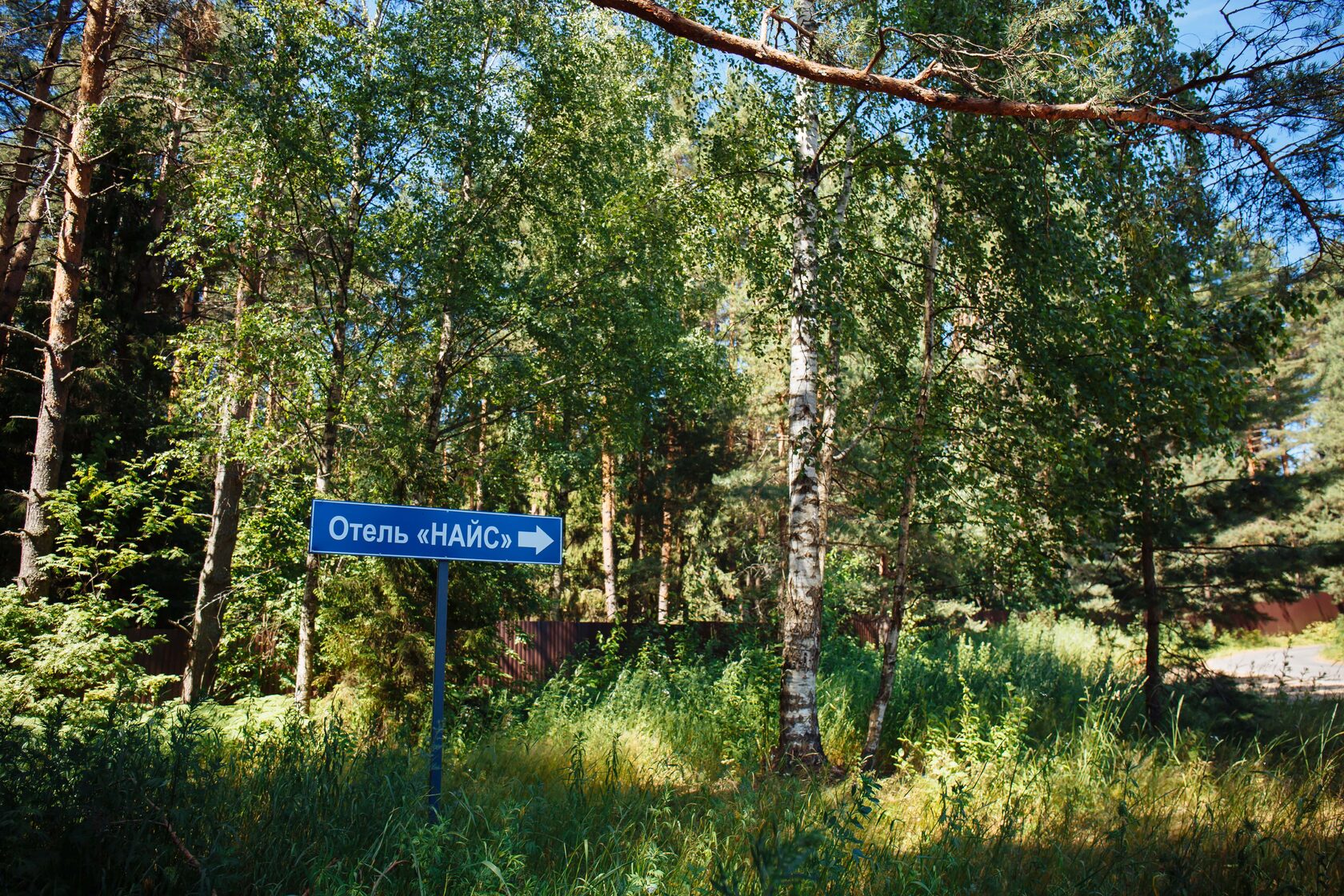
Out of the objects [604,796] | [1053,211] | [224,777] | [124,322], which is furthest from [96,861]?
[124,322]

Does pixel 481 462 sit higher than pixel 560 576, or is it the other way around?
pixel 481 462

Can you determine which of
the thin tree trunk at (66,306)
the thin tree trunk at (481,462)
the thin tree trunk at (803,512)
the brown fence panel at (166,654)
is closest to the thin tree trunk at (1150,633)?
the thin tree trunk at (803,512)

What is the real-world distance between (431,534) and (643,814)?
199cm

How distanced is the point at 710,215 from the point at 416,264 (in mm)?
4004

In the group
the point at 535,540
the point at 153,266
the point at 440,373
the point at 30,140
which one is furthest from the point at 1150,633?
the point at 30,140

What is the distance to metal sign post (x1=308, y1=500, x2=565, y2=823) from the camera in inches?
Answer: 144

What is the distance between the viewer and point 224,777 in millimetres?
3980

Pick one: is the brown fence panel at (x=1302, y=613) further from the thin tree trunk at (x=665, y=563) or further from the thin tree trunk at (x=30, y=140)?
the thin tree trunk at (x=30, y=140)

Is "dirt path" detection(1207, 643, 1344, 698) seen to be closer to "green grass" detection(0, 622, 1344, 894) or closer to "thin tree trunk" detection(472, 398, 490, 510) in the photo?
"green grass" detection(0, 622, 1344, 894)

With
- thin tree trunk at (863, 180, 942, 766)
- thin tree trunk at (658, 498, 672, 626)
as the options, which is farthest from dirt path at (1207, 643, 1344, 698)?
thin tree trunk at (658, 498, 672, 626)

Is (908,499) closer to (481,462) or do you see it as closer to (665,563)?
(481,462)

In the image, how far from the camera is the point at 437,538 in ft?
12.9

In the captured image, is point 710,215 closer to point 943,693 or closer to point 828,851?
point 943,693

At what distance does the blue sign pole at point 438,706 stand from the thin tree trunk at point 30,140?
32.8 ft
